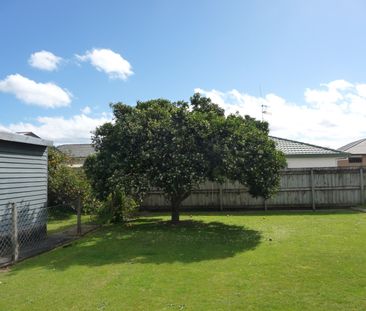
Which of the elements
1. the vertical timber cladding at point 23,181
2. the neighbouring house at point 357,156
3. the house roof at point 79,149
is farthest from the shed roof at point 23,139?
the neighbouring house at point 357,156

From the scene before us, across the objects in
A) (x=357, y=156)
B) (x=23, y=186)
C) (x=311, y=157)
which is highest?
(x=357, y=156)

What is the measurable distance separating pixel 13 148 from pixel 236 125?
6.29m

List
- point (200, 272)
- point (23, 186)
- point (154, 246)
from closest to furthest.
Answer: point (200, 272) < point (154, 246) < point (23, 186)

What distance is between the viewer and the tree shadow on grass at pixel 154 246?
8.63 metres

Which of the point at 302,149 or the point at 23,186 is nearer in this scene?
the point at 23,186

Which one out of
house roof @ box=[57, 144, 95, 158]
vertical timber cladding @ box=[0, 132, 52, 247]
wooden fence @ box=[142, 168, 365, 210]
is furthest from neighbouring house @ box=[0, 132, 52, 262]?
house roof @ box=[57, 144, 95, 158]

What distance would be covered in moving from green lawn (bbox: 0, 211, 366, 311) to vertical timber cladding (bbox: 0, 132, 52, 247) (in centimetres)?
160

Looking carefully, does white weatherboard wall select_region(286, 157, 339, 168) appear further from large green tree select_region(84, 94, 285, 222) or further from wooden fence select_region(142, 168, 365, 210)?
large green tree select_region(84, 94, 285, 222)

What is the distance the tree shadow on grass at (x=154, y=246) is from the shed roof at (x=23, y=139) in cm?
310

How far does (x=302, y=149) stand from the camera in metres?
23.4

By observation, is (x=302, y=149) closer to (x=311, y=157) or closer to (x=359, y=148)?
(x=311, y=157)

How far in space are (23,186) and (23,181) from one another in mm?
139

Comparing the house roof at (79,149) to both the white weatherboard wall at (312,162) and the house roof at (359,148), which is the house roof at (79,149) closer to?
the white weatherboard wall at (312,162)

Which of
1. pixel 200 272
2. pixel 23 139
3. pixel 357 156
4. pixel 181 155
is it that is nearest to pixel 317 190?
pixel 181 155
